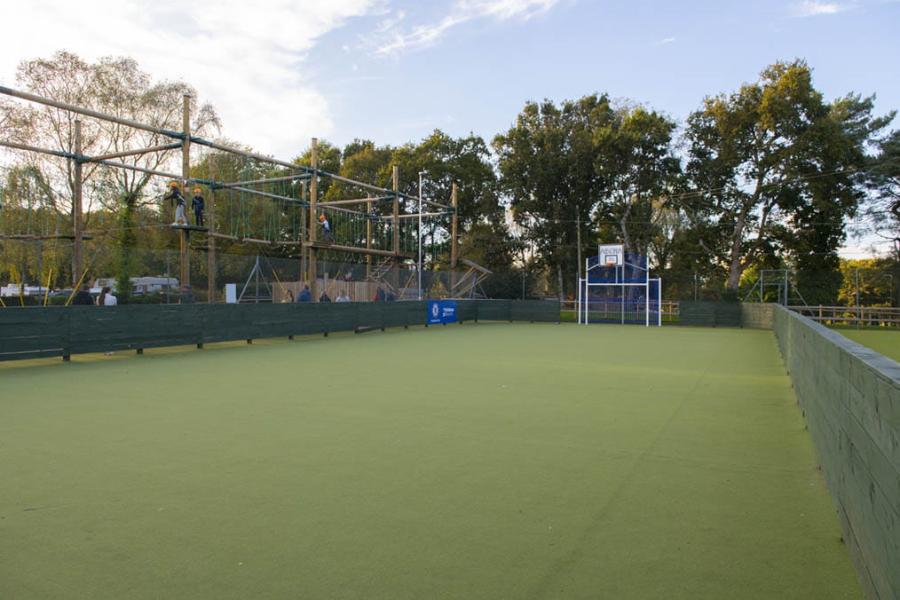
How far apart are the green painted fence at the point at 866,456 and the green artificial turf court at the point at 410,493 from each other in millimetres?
315

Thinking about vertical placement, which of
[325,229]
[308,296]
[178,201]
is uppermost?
[178,201]

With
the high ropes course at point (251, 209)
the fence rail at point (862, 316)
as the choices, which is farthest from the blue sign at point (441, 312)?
the fence rail at point (862, 316)

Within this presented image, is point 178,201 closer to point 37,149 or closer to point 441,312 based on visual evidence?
point 37,149

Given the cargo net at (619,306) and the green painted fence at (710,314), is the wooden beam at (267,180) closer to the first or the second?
the cargo net at (619,306)

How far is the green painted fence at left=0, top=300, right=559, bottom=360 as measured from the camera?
40.8 ft

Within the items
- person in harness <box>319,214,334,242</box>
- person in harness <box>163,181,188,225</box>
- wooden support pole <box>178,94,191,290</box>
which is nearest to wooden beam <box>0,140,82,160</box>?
person in harness <box>163,181,188,225</box>

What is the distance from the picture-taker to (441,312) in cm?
2794

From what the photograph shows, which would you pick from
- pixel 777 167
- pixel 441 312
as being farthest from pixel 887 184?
pixel 441 312

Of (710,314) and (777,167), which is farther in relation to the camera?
(777,167)

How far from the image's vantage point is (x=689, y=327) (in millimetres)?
29266

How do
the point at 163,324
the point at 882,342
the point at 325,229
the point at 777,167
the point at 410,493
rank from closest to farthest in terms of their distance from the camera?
the point at 410,493
the point at 163,324
the point at 882,342
the point at 325,229
the point at 777,167

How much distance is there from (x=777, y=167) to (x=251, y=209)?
1208 inches

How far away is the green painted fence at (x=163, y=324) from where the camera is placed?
12.4 m

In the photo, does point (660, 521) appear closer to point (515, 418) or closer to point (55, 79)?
point (515, 418)
